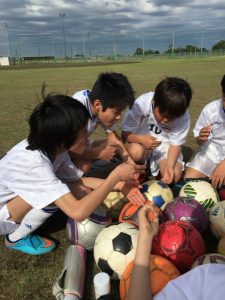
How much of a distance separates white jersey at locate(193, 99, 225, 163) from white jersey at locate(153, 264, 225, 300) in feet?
10.8

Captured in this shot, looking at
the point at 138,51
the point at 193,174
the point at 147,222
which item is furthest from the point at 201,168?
the point at 138,51

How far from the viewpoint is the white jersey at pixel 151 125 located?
175 inches

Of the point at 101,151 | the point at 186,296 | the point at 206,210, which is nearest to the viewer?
the point at 186,296

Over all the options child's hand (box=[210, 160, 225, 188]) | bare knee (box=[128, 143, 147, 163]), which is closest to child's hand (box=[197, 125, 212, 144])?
child's hand (box=[210, 160, 225, 188])

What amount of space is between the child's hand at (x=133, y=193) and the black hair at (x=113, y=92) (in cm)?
87

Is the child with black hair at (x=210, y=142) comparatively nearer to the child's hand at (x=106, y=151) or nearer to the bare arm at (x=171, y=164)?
the bare arm at (x=171, y=164)

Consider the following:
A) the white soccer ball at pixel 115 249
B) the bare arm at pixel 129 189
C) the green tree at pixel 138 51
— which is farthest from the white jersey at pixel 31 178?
the green tree at pixel 138 51

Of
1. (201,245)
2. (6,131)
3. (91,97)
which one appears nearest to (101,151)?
(91,97)

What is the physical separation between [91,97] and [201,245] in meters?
2.06

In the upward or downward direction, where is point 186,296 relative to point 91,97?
downward

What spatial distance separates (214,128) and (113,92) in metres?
1.64

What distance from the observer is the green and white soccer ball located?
11.5 ft

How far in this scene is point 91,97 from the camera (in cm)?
386

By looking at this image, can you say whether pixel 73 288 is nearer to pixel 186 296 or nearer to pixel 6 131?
pixel 186 296
